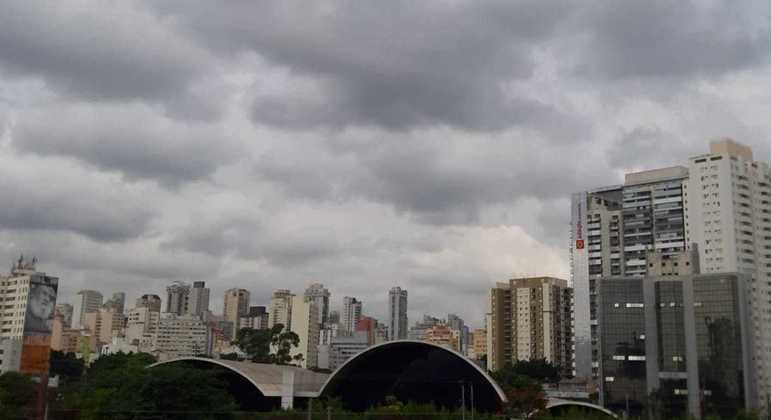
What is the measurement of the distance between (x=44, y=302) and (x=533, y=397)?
2825 inches

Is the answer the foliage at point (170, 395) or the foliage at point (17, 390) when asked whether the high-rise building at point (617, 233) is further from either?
the foliage at point (170, 395)

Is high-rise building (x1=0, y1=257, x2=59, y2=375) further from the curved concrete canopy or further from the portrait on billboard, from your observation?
the curved concrete canopy

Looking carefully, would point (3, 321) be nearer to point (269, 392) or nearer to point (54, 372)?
point (54, 372)

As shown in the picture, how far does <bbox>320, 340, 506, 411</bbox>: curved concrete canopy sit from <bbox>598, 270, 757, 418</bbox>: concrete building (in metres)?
36.5

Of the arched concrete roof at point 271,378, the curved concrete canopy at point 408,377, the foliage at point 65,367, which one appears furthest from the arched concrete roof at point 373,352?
the foliage at point 65,367

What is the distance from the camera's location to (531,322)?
154 metres

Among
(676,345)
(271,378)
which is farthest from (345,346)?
(271,378)

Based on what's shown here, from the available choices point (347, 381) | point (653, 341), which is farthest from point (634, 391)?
point (347, 381)

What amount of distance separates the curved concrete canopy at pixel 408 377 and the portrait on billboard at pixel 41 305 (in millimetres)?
52393

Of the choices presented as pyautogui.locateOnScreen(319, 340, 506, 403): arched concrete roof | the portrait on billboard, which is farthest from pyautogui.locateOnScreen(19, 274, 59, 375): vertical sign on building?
pyautogui.locateOnScreen(319, 340, 506, 403): arched concrete roof

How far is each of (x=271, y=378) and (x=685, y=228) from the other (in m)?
76.0

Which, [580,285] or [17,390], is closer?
[17,390]

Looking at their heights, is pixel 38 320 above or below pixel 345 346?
below

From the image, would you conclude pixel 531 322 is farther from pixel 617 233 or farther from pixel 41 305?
pixel 41 305
